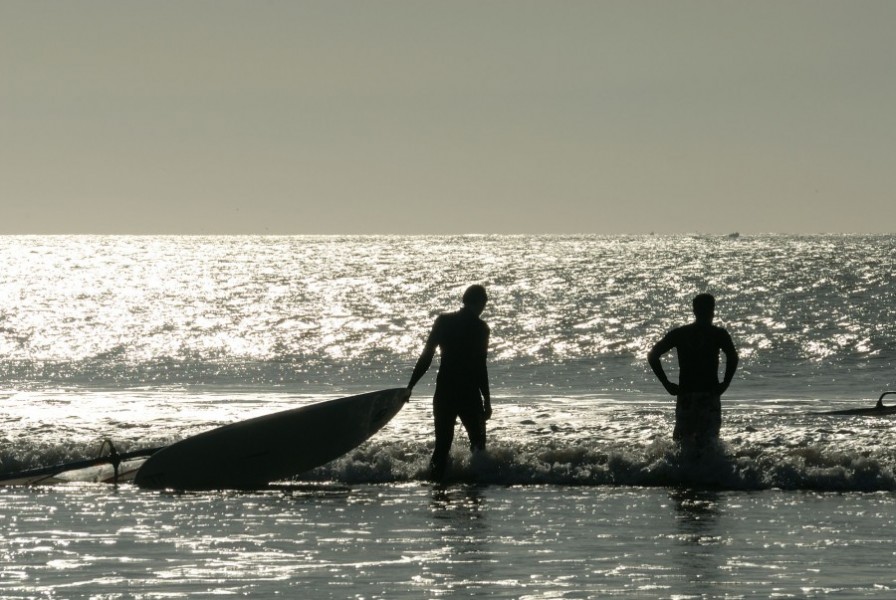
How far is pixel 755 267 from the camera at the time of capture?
99.8 meters

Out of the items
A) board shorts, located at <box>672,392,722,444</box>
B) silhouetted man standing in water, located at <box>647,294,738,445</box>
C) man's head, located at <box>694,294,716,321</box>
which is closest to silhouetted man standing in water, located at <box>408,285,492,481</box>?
silhouetted man standing in water, located at <box>647,294,738,445</box>

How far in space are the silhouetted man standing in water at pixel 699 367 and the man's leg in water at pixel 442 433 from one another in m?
1.81

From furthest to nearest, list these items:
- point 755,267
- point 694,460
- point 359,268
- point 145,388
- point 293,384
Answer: point 359,268
point 755,267
point 293,384
point 145,388
point 694,460

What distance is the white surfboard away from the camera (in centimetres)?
1232

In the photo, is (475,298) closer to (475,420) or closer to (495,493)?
(475,420)

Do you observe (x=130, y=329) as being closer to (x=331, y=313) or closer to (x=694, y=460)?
(x=331, y=313)

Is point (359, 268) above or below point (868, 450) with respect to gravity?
above

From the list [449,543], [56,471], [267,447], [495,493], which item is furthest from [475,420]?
[56,471]

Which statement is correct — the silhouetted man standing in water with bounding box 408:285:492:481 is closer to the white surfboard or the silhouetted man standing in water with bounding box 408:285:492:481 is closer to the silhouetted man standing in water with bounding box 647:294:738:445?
the white surfboard

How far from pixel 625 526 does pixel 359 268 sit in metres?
101

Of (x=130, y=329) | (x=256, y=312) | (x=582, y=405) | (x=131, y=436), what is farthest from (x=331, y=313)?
(x=131, y=436)

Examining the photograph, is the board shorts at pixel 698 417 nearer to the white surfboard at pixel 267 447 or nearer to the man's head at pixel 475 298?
the man's head at pixel 475 298

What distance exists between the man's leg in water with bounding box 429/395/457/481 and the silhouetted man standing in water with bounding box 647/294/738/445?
5.93 feet

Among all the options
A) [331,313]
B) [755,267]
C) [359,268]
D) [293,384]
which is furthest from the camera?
[359,268]
